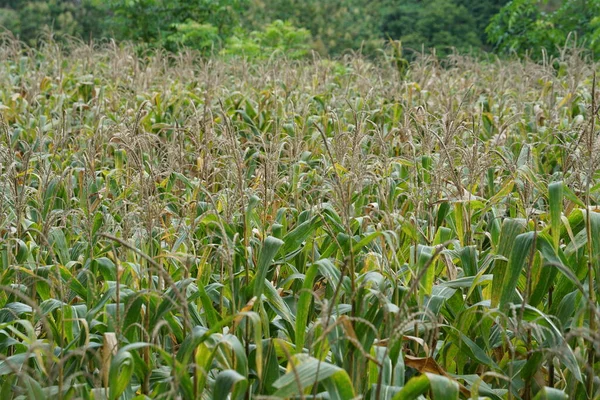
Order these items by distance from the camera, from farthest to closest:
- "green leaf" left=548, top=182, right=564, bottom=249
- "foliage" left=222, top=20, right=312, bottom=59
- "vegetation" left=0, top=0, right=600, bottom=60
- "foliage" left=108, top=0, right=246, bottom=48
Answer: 1. "foliage" left=108, top=0, right=246, bottom=48
2. "vegetation" left=0, top=0, right=600, bottom=60
3. "foliage" left=222, top=20, right=312, bottom=59
4. "green leaf" left=548, top=182, right=564, bottom=249

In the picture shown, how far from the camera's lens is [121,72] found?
22.1 ft

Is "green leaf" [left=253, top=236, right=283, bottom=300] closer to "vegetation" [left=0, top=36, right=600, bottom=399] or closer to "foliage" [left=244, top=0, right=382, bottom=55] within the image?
"vegetation" [left=0, top=36, right=600, bottom=399]

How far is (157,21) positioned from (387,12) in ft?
32.6

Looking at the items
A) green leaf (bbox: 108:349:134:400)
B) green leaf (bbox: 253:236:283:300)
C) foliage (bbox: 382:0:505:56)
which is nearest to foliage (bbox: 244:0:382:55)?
foliage (bbox: 382:0:505:56)

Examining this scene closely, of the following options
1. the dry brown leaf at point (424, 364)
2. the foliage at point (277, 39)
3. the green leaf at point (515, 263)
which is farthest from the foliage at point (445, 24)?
the dry brown leaf at point (424, 364)

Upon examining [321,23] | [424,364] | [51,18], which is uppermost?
[424,364]

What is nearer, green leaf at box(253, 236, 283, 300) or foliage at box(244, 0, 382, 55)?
green leaf at box(253, 236, 283, 300)

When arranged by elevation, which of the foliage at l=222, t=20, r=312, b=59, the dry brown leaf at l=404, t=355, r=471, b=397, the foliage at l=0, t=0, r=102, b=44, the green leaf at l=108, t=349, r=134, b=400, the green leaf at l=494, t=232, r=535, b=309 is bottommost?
the foliage at l=0, t=0, r=102, b=44

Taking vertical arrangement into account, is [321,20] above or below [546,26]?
below

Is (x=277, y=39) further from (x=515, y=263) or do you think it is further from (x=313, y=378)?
(x=313, y=378)

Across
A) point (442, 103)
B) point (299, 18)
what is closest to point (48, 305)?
point (442, 103)

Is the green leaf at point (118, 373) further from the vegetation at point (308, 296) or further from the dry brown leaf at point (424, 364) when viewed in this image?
the dry brown leaf at point (424, 364)

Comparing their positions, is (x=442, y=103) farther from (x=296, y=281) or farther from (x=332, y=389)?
(x=332, y=389)

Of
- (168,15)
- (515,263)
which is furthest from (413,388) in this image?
(168,15)
